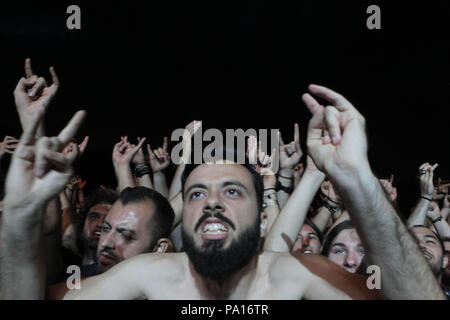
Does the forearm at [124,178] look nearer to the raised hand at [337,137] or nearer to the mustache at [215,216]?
the mustache at [215,216]

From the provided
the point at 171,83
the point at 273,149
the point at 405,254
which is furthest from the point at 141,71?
the point at 405,254

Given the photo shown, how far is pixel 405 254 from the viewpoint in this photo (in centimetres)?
118

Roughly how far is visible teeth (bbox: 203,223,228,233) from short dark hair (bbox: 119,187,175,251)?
0.59 m

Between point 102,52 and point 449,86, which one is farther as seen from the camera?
point 449,86

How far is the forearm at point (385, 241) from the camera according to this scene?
1175mm

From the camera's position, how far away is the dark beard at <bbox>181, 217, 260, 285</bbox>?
1.35m

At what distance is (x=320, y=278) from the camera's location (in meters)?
1.41

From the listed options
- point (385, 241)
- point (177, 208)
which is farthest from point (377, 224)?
point (177, 208)

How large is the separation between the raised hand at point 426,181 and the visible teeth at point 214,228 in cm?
224

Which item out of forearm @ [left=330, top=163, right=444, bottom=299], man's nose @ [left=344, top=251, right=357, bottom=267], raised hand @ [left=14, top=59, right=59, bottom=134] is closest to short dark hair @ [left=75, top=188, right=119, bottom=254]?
raised hand @ [left=14, top=59, right=59, bottom=134]

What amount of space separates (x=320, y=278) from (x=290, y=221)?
0.42 meters

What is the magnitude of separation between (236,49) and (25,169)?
3.42 metres

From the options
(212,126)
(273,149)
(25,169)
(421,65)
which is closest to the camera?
(25,169)
